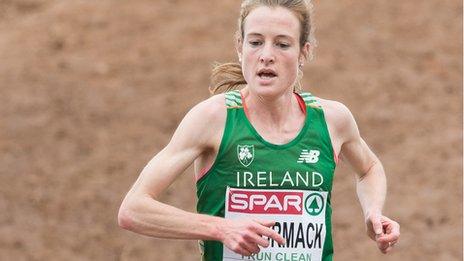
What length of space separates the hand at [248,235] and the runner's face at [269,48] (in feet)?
2.21

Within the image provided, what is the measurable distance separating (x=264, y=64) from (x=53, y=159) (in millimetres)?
7227

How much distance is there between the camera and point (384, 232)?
16.1ft

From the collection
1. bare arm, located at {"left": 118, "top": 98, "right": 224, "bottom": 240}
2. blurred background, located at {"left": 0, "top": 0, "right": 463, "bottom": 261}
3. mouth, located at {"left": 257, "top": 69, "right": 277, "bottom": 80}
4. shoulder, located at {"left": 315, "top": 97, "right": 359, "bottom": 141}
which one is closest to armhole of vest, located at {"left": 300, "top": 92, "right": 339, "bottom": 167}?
shoulder, located at {"left": 315, "top": 97, "right": 359, "bottom": 141}

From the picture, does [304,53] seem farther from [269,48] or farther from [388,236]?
[388,236]

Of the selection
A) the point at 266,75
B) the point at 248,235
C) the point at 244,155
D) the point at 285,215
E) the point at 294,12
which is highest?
the point at 294,12

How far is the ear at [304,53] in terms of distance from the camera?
5.04 m

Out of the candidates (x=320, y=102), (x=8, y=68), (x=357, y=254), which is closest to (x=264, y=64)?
(x=320, y=102)

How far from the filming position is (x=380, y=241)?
15.9 ft

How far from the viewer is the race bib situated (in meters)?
4.88

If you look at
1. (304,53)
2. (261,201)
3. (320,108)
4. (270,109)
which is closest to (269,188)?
(261,201)

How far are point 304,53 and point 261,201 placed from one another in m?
0.64

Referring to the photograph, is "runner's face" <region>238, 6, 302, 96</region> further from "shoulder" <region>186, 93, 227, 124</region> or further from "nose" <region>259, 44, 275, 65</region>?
"shoulder" <region>186, 93, 227, 124</region>

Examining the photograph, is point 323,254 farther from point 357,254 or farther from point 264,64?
point 357,254

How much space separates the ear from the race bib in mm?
538
